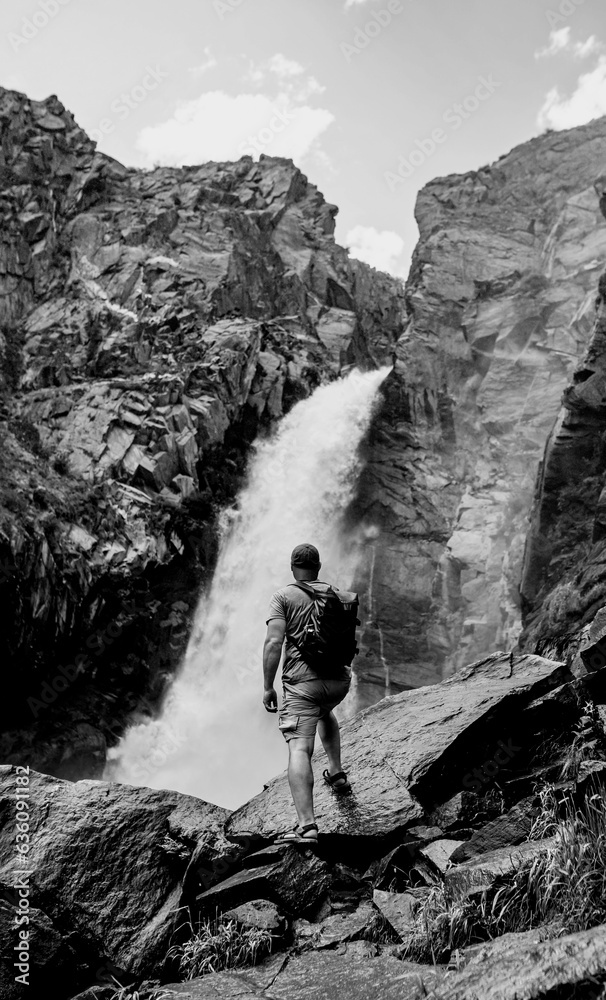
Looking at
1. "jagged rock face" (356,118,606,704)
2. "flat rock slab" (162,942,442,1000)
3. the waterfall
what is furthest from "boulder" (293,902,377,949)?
"jagged rock face" (356,118,606,704)

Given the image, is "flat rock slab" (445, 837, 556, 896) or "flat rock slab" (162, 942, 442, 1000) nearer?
"flat rock slab" (162, 942, 442, 1000)

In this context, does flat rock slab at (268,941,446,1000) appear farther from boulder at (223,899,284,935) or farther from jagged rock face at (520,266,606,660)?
jagged rock face at (520,266,606,660)

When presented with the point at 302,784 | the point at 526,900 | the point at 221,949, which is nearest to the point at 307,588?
the point at 302,784

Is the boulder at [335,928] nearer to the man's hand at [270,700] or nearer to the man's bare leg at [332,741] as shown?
the man's bare leg at [332,741]

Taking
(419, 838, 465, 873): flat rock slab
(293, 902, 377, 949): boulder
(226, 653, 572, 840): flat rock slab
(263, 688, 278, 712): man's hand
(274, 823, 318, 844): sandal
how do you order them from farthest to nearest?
(226, 653, 572, 840): flat rock slab < (263, 688, 278, 712): man's hand < (274, 823, 318, 844): sandal < (419, 838, 465, 873): flat rock slab < (293, 902, 377, 949): boulder

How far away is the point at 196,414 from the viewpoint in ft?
80.8

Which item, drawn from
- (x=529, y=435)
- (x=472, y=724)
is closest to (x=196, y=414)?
(x=529, y=435)

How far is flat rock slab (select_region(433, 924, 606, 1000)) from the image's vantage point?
299 centimetres

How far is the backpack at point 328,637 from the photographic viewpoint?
578 centimetres

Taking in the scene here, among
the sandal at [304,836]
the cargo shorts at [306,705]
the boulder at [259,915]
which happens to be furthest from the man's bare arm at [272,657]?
the boulder at [259,915]

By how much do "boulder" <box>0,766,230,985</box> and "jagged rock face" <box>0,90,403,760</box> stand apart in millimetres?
11799

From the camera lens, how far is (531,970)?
10.3ft

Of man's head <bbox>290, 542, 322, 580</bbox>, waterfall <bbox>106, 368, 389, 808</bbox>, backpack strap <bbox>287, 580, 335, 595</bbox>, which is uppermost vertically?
man's head <bbox>290, 542, 322, 580</bbox>

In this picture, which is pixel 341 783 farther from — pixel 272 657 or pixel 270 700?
pixel 272 657
